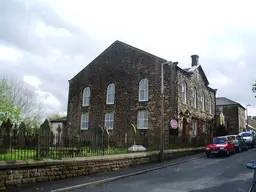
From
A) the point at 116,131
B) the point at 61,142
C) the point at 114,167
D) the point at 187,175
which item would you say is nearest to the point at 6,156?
the point at 61,142

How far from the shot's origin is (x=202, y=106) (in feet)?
112

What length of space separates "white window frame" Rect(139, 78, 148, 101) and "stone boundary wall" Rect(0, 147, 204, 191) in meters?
12.5

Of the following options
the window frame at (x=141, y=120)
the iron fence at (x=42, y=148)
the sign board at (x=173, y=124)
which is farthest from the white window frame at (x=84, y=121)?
the iron fence at (x=42, y=148)

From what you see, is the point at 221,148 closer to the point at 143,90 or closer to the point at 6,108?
the point at 143,90

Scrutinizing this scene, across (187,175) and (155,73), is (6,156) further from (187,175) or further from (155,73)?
(155,73)

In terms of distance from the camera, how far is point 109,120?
30.0m

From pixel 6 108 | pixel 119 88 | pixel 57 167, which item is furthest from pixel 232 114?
pixel 57 167

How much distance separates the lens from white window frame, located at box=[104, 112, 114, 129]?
29.7 meters

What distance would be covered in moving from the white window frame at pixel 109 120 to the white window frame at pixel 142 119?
3521 mm

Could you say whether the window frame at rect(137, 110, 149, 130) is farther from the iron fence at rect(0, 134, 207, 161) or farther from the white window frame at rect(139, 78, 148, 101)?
the iron fence at rect(0, 134, 207, 161)

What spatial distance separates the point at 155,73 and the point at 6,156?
63.9 ft

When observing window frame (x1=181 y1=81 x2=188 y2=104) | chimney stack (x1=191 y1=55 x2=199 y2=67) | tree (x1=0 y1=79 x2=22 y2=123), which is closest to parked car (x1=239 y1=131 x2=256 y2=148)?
window frame (x1=181 y1=81 x2=188 y2=104)

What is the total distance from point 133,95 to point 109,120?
13.6 feet

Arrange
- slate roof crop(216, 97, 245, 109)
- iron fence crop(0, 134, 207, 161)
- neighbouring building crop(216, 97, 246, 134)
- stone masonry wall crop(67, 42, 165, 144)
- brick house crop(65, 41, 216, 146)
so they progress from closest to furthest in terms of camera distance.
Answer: iron fence crop(0, 134, 207, 161) → brick house crop(65, 41, 216, 146) → stone masonry wall crop(67, 42, 165, 144) → neighbouring building crop(216, 97, 246, 134) → slate roof crop(216, 97, 245, 109)
